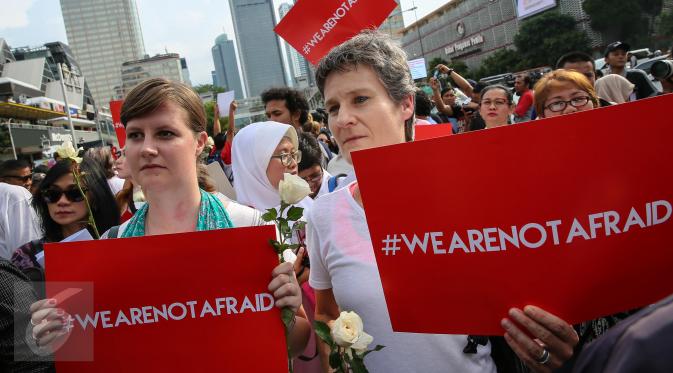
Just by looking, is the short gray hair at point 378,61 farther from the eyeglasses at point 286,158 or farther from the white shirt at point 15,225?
the white shirt at point 15,225

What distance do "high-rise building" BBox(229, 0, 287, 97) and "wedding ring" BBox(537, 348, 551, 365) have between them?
531ft

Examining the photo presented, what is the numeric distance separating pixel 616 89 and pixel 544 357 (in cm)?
399

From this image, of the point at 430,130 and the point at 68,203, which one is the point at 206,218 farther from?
the point at 430,130

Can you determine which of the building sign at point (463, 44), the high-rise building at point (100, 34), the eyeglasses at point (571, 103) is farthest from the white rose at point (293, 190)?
the high-rise building at point (100, 34)

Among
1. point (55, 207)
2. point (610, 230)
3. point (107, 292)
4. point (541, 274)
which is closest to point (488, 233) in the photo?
point (541, 274)

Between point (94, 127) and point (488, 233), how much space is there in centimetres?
9282

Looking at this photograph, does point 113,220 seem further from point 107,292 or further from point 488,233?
point 488,233

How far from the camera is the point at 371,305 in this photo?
1525 mm

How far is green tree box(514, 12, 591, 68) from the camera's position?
47781mm

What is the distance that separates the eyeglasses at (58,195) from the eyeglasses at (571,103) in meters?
2.68

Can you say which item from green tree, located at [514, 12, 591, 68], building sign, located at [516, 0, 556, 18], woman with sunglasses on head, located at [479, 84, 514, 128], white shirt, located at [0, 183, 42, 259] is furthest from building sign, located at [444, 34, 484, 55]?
white shirt, located at [0, 183, 42, 259]

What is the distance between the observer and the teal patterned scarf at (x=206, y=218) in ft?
5.98

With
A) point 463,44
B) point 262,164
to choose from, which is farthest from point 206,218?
point 463,44

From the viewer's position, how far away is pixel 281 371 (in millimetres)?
1385
